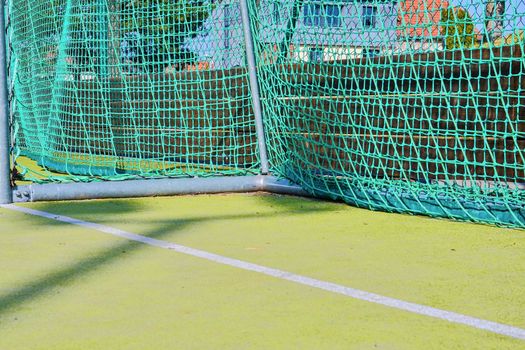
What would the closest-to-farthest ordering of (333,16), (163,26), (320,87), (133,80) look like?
(333,16)
(320,87)
(163,26)
(133,80)

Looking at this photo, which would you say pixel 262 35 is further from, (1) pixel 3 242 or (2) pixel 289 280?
(2) pixel 289 280

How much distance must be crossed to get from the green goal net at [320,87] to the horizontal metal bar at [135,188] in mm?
281

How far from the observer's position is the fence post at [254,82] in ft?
22.6

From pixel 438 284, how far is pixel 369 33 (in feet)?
9.66

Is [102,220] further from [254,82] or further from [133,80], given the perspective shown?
[133,80]

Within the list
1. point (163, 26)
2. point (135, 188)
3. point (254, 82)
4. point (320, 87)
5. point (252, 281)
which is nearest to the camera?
point (252, 281)

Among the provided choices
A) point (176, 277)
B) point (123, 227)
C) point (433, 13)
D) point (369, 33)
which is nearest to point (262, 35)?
point (369, 33)

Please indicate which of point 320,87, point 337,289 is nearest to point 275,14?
point 320,87

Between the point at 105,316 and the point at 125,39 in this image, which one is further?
the point at 125,39

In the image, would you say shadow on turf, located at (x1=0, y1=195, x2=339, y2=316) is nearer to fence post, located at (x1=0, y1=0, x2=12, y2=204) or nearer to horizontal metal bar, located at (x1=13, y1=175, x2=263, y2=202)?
horizontal metal bar, located at (x1=13, y1=175, x2=263, y2=202)

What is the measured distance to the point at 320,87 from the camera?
606 cm

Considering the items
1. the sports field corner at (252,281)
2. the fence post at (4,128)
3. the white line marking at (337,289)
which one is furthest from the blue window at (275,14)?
the white line marking at (337,289)

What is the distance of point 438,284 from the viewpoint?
338 centimetres

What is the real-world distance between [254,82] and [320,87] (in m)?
1.02
